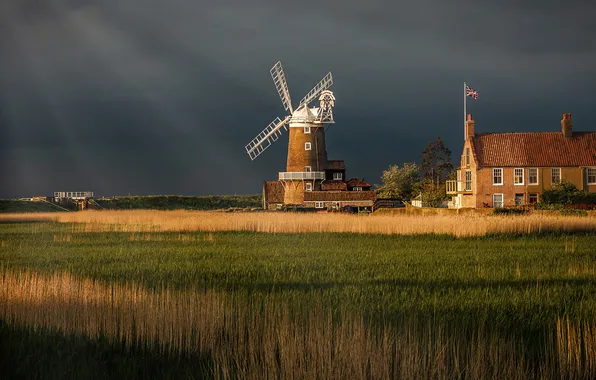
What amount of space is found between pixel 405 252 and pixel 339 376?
18082 mm

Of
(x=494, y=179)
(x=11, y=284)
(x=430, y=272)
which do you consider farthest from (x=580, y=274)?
(x=494, y=179)

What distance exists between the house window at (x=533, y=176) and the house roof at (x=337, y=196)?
22.4 m

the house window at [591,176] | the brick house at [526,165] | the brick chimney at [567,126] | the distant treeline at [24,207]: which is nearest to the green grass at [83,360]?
the brick house at [526,165]

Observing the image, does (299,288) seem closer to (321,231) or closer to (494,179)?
(321,231)

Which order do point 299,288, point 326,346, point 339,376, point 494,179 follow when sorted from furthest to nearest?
point 494,179
point 299,288
point 326,346
point 339,376

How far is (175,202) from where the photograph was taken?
5027 inches

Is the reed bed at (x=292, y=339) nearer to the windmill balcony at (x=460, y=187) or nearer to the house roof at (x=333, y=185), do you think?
the windmill balcony at (x=460, y=187)

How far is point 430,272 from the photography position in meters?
19.8

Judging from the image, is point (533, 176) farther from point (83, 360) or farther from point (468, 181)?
point (83, 360)

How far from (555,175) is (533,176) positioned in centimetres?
197

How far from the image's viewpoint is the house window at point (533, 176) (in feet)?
223

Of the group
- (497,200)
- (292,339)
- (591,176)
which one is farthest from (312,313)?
(591,176)

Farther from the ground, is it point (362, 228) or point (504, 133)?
point (504, 133)

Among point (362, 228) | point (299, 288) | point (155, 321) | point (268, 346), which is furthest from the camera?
point (362, 228)
